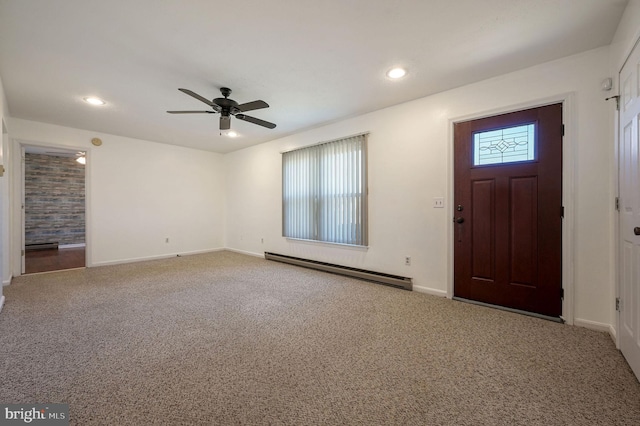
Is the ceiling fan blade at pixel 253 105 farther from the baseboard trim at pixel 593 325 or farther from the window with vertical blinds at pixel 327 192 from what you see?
the baseboard trim at pixel 593 325

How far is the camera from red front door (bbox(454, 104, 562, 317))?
2529mm

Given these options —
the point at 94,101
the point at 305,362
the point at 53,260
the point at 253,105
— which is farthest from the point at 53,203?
the point at 305,362

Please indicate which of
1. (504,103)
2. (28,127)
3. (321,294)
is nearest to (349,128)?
(504,103)

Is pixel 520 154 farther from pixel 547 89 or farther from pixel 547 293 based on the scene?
pixel 547 293

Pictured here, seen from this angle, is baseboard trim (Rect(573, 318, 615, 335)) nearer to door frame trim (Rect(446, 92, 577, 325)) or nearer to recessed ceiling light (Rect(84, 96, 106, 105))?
door frame trim (Rect(446, 92, 577, 325))

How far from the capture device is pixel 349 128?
4.13 meters

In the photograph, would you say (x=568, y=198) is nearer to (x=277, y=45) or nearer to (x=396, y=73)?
(x=396, y=73)

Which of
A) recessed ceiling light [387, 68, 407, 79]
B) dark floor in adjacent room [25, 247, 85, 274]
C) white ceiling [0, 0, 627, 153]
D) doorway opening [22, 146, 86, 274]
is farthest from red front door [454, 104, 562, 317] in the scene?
doorway opening [22, 146, 86, 274]

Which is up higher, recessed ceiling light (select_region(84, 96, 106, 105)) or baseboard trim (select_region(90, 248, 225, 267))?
recessed ceiling light (select_region(84, 96, 106, 105))

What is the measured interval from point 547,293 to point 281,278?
10.5 feet

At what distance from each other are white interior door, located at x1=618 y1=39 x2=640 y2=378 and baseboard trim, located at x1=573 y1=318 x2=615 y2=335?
37cm

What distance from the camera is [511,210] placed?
9.01 ft

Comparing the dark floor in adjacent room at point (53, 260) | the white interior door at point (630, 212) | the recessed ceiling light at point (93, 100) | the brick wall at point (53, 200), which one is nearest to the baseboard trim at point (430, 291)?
the white interior door at point (630, 212)

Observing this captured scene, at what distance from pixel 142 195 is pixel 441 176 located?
18.4 feet
